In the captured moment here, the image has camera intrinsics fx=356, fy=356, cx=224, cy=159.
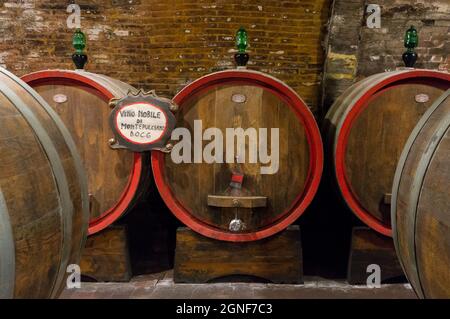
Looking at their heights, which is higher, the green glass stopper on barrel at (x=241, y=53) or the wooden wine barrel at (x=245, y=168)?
the green glass stopper on barrel at (x=241, y=53)

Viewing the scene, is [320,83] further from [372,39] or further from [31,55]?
[31,55]

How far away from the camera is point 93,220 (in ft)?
8.43

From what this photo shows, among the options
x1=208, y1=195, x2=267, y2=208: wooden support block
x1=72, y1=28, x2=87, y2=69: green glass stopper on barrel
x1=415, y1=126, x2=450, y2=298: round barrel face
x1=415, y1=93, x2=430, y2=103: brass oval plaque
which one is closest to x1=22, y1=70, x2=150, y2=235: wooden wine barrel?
x1=72, y1=28, x2=87, y2=69: green glass stopper on barrel

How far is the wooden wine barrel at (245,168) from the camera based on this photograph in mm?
2488

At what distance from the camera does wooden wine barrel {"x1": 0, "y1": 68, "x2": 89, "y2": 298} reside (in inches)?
44.1

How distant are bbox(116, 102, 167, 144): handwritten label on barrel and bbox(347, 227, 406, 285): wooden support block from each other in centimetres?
162

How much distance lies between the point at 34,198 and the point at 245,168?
5.01ft

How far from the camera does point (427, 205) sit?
1.31m

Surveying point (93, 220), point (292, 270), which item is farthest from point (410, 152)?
point (93, 220)

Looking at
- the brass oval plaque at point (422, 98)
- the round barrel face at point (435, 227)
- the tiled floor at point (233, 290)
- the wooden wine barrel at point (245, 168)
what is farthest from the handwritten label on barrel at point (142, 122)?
the brass oval plaque at point (422, 98)

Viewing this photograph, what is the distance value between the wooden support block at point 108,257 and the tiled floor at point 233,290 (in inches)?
2.6

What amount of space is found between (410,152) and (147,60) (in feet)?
9.27

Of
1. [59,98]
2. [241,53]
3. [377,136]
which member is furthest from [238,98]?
[59,98]

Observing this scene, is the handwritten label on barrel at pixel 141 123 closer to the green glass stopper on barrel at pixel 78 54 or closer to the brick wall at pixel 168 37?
the green glass stopper on barrel at pixel 78 54
